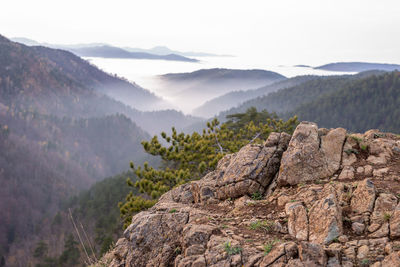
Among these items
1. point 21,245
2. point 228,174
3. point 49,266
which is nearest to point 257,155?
point 228,174

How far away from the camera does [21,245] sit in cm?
11738

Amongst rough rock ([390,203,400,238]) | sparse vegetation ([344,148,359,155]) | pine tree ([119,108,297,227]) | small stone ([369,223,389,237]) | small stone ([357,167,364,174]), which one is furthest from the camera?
pine tree ([119,108,297,227])

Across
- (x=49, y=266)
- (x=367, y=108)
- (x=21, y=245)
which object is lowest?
(x=21, y=245)

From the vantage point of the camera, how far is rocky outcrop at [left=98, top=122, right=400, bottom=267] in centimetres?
559

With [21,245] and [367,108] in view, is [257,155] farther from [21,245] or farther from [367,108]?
[367,108]

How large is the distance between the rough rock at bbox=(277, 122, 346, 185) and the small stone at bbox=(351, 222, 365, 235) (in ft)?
7.55

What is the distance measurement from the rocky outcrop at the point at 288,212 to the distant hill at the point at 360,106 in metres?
143

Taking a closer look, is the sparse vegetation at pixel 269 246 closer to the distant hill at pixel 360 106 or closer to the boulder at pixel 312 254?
the boulder at pixel 312 254

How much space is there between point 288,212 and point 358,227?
152 centimetres

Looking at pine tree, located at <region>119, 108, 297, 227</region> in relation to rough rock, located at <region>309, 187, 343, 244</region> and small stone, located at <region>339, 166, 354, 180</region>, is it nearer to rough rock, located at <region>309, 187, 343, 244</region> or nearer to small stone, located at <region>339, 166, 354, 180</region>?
small stone, located at <region>339, 166, 354, 180</region>

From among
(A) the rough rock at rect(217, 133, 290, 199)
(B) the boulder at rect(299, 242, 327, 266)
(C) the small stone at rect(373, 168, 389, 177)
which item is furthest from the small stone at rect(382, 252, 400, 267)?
(A) the rough rock at rect(217, 133, 290, 199)

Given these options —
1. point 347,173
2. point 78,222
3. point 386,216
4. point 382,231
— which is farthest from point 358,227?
point 78,222

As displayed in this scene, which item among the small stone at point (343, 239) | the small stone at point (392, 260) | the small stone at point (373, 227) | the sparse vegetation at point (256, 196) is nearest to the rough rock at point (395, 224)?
the small stone at point (373, 227)

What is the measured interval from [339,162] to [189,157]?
10.4 m
